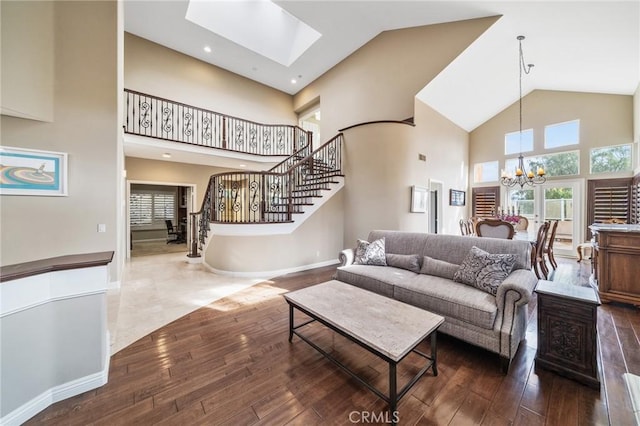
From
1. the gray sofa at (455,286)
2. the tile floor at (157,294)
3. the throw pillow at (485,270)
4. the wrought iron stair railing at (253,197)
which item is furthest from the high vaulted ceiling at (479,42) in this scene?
the tile floor at (157,294)

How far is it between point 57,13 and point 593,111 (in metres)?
10.5

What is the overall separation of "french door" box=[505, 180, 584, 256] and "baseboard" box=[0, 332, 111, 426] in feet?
26.1

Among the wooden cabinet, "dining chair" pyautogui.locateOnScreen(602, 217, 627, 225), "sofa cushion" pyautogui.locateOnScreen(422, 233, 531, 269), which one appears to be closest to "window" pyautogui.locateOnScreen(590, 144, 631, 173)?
"dining chair" pyautogui.locateOnScreen(602, 217, 627, 225)

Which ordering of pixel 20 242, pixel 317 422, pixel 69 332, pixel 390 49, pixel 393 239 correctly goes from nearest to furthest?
pixel 317 422 < pixel 69 332 < pixel 20 242 < pixel 393 239 < pixel 390 49

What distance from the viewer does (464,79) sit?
5.72m

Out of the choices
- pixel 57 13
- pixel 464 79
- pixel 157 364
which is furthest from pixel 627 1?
pixel 57 13

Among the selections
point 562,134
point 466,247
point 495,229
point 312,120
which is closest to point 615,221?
point 562,134

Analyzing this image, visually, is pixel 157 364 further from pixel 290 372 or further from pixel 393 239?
pixel 393 239

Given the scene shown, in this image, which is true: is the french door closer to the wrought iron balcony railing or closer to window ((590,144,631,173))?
window ((590,144,631,173))

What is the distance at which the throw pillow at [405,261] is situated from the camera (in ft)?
10.6

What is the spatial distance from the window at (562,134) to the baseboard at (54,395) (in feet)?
31.8

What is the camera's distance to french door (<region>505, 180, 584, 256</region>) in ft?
20.1

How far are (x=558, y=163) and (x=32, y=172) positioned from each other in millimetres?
10573

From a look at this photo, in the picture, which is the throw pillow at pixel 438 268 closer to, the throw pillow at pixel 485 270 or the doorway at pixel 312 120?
the throw pillow at pixel 485 270
